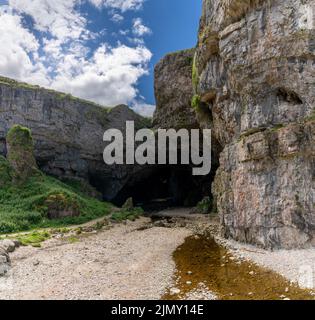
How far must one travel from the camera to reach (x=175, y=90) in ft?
129

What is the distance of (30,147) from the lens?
3553cm

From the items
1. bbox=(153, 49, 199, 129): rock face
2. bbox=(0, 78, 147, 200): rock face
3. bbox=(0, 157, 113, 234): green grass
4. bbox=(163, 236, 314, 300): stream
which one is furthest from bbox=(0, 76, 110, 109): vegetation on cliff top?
bbox=(163, 236, 314, 300): stream

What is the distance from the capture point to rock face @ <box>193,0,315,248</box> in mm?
17078

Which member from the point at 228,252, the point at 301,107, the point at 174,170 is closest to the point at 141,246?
the point at 228,252

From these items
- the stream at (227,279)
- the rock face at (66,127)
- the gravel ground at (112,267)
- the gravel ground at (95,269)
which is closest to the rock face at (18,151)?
the rock face at (66,127)

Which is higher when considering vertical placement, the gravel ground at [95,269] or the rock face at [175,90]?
the rock face at [175,90]

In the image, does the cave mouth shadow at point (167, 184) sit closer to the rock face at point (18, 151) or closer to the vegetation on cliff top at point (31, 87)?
the vegetation on cliff top at point (31, 87)

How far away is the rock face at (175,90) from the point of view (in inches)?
1521

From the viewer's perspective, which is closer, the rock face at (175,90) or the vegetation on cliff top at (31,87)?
the rock face at (175,90)

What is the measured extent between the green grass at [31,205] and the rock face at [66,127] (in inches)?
287

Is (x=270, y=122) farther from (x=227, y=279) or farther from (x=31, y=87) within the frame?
(x=31, y=87)
